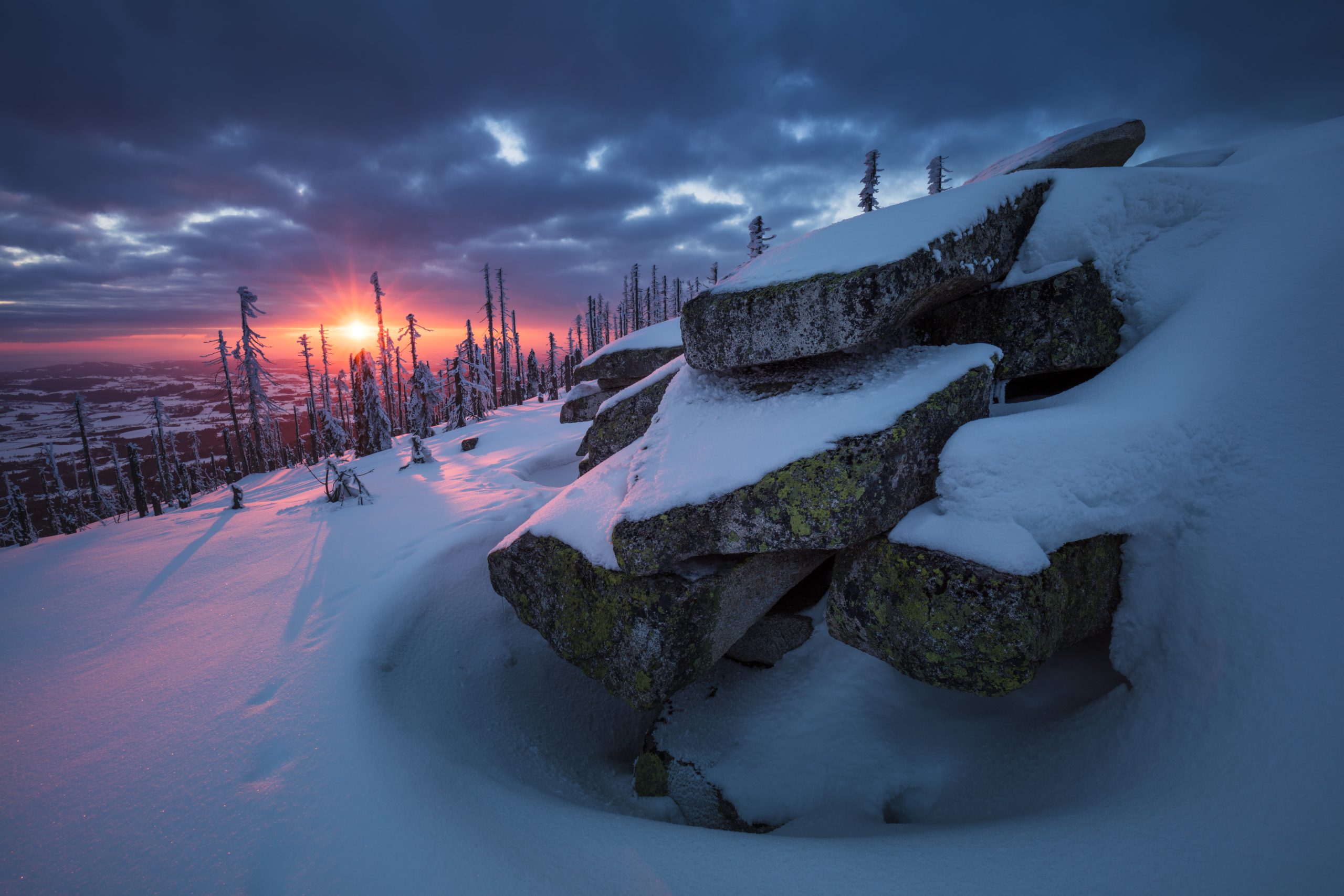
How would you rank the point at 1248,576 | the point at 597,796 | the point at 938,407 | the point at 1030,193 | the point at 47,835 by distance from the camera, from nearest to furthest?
the point at 47,835 → the point at 1248,576 → the point at 938,407 → the point at 597,796 → the point at 1030,193

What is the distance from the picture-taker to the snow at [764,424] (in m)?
4.46

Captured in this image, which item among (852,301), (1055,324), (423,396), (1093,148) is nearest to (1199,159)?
(1093,148)

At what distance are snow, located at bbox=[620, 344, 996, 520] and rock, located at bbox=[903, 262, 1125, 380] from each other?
0.73m

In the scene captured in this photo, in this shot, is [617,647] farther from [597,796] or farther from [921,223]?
[921,223]

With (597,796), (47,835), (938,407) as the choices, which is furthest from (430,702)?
(938,407)

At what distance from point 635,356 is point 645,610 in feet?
30.7

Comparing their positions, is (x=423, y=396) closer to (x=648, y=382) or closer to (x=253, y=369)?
(x=253, y=369)

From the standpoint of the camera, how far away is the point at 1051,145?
29.2ft

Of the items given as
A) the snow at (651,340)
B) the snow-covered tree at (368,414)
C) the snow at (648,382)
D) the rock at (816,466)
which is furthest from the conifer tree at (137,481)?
the rock at (816,466)

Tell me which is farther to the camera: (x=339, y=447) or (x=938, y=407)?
(x=339, y=447)

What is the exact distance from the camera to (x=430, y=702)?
198 inches

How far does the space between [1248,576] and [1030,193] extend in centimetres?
470

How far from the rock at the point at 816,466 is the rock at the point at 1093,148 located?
5.55 m

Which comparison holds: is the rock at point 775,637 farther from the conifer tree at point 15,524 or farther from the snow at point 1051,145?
the conifer tree at point 15,524
